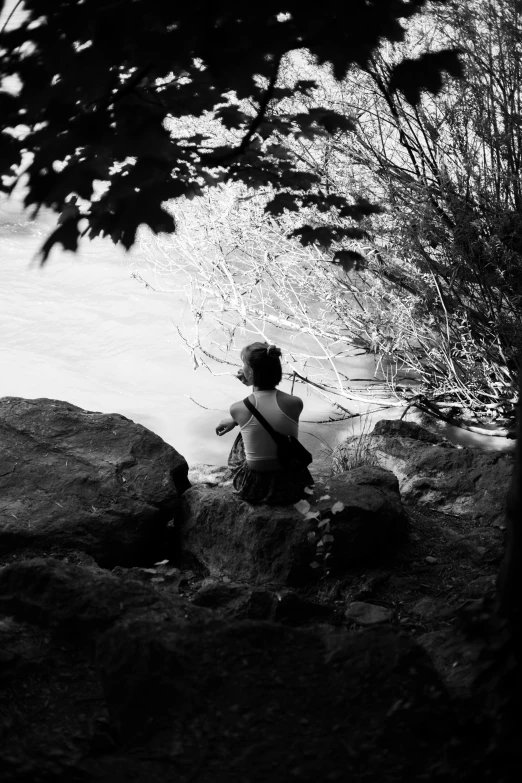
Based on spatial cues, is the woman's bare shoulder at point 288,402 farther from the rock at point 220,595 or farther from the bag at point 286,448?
the rock at point 220,595

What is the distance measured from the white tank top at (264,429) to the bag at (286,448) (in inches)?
1.2

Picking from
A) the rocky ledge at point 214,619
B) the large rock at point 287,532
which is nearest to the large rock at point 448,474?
the rocky ledge at point 214,619

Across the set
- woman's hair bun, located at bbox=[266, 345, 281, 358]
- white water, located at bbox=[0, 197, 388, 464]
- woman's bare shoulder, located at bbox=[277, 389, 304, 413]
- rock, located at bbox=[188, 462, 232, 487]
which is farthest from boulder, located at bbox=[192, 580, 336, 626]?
white water, located at bbox=[0, 197, 388, 464]

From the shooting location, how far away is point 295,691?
230 centimetres

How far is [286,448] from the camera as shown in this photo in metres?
4.78

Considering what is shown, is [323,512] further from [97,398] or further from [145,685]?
[97,398]

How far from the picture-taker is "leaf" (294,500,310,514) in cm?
466

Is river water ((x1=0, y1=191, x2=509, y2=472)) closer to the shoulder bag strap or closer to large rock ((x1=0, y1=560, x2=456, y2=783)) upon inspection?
the shoulder bag strap

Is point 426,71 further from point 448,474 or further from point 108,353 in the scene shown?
point 108,353

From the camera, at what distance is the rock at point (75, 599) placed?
292 cm

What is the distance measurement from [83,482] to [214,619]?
9.07ft

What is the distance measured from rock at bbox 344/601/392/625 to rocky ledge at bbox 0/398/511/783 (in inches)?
0.5

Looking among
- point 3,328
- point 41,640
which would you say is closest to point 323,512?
point 41,640

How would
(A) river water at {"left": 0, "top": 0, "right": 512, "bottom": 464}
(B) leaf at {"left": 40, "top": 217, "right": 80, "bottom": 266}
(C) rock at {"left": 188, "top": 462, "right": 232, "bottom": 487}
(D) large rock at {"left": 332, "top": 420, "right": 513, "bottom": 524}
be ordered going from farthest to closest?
(A) river water at {"left": 0, "top": 0, "right": 512, "bottom": 464}
(C) rock at {"left": 188, "top": 462, "right": 232, "bottom": 487}
(D) large rock at {"left": 332, "top": 420, "right": 513, "bottom": 524}
(B) leaf at {"left": 40, "top": 217, "right": 80, "bottom": 266}
